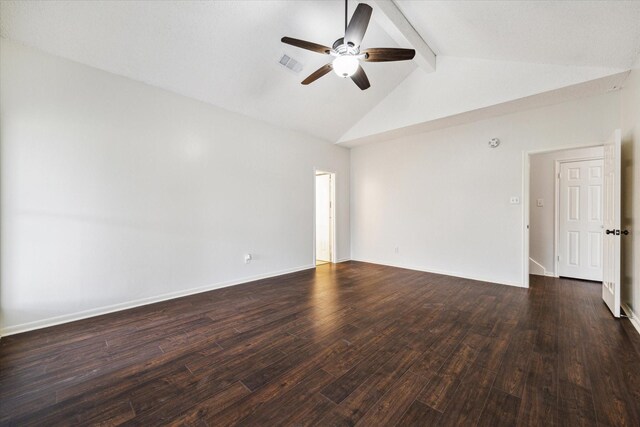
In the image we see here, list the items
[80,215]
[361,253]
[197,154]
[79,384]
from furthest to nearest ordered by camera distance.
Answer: [361,253], [197,154], [80,215], [79,384]

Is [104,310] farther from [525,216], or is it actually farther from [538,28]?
[525,216]

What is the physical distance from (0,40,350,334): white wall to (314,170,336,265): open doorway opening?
1.82 metres

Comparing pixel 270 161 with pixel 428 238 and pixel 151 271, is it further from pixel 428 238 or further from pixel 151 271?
pixel 428 238

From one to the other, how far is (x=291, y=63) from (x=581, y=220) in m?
5.45

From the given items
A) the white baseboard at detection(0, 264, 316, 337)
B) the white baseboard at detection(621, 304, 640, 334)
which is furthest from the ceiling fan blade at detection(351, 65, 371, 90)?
the white baseboard at detection(621, 304, 640, 334)

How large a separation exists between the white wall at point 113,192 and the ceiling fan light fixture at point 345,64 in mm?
2281

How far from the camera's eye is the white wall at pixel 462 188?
12.0 feet

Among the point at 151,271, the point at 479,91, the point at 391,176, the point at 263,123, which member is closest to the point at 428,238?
the point at 391,176

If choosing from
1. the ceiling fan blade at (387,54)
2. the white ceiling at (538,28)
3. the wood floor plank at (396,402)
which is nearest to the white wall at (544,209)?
the white ceiling at (538,28)

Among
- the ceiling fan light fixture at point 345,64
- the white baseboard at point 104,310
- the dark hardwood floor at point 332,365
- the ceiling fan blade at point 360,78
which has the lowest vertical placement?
the dark hardwood floor at point 332,365

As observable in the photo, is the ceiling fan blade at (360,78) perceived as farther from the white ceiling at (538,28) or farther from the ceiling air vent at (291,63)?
the ceiling air vent at (291,63)

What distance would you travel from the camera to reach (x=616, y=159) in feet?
9.11

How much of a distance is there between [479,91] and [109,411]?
5.24 metres

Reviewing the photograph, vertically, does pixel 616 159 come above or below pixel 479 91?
below
